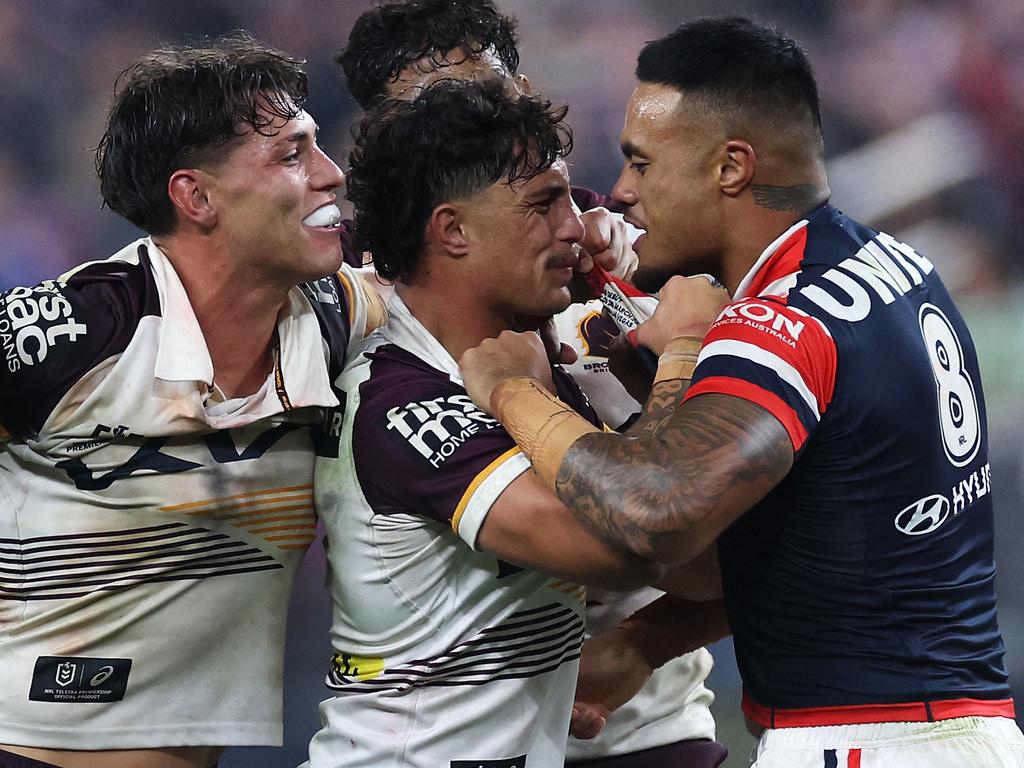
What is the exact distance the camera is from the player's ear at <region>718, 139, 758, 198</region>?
2.38 meters

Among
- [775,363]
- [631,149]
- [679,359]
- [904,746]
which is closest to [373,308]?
[631,149]

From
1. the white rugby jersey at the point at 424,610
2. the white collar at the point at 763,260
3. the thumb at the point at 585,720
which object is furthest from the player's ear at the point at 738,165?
the thumb at the point at 585,720

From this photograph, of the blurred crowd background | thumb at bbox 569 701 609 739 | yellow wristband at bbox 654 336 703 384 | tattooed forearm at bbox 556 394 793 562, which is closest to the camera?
tattooed forearm at bbox 556 394 793 562

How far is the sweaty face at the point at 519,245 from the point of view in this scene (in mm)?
2615

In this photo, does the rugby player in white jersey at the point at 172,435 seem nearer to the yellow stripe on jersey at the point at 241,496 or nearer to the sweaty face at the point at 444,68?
the yellow stripe on jersey at the point at 241,496

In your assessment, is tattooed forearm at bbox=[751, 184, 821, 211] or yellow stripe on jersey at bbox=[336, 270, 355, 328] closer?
tattooed forearm at bbox=[751, 184, 821, 211]

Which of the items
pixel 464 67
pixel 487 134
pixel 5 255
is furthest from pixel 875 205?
pixel 487 134

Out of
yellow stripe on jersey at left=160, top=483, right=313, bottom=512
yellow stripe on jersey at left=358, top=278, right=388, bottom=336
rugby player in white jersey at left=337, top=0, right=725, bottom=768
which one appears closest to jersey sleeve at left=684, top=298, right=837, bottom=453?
rugby player in white jersey at left=337, top=0, right=725, bottom=768

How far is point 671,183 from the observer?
2426 mm

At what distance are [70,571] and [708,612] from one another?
1.38m

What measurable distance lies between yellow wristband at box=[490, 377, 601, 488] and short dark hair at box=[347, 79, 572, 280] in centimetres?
47

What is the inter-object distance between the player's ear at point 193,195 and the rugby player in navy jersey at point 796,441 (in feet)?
2.33

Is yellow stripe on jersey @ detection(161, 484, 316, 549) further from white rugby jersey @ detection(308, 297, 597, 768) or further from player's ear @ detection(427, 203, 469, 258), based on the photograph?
player's ear @ detection(427, 203, 469, 258)

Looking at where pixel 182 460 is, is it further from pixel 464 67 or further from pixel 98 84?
pixel 98 84
